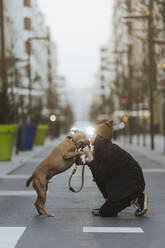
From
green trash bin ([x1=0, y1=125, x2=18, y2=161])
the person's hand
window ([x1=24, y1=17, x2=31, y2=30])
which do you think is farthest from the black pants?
window ([x1=24, y1=17, x2=31, y2=30])

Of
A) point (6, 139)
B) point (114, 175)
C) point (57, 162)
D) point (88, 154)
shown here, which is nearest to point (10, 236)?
point (57, 162)

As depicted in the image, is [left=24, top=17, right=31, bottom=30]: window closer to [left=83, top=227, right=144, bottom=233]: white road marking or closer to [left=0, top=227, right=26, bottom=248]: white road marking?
[left=0, top=227, right=26, bottom=248]: white road marking

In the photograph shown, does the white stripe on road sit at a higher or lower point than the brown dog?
lower

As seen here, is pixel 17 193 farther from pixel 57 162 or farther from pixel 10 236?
pixel 10 236

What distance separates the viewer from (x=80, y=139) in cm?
836

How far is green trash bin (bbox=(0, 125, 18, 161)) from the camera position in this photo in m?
21.1

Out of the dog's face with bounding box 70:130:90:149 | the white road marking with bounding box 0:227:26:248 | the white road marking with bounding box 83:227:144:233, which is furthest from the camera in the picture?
the dog's face with bounding box 70:130:90:149

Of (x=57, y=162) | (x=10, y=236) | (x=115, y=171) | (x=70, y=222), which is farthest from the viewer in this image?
(x=115, y=171)

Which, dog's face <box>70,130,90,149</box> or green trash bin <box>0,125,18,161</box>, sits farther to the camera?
green trash bin <box>0,125,18,161</box>

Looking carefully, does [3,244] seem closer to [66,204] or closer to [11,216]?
[11,216]

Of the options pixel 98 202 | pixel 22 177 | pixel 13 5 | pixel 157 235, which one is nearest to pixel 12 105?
pixel 22 177

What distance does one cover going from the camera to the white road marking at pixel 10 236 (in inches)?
267

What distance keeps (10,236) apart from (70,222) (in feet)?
3.99

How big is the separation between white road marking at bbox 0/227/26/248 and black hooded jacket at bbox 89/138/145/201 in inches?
55.4
